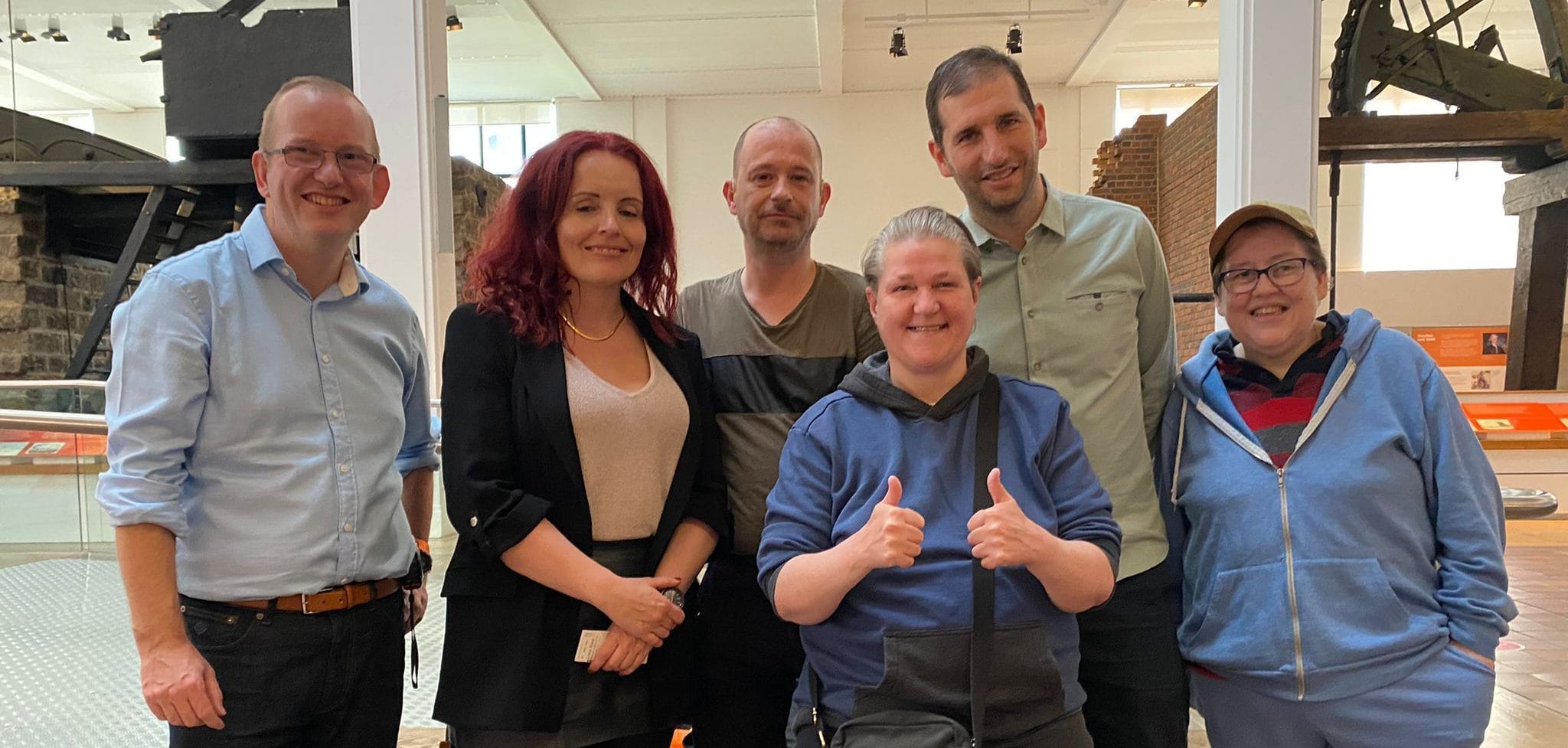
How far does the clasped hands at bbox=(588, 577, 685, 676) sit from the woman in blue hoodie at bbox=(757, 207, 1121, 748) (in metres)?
0.18

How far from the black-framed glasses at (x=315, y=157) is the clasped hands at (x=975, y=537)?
0.98 metres

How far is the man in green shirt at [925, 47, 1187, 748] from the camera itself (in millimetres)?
1783

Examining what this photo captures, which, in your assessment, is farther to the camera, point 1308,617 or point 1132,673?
point 1132,673

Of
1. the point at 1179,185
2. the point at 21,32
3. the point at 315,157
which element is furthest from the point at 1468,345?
the point at 21,32

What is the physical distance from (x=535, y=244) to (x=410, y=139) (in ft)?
10.8

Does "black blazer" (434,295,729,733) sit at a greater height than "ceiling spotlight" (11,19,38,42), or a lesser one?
lesser

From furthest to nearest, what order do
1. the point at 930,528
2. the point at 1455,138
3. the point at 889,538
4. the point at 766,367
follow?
the point at 1455,138 → the point at 766,367 → the point at 930,528 → the point at 889,538

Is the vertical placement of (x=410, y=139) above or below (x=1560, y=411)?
above

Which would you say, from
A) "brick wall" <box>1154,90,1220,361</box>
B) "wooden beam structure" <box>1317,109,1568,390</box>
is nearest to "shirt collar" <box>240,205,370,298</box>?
"wooden beam structure" <box>1317,109,1568,390</box>

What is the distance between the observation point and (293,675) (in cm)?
151

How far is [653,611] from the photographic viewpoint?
156 cm

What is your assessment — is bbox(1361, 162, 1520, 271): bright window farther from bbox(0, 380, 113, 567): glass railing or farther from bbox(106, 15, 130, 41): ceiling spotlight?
bbox(106, 15, 130, 41): ceiling spotlight

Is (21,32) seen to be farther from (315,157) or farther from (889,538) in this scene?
(889,538)

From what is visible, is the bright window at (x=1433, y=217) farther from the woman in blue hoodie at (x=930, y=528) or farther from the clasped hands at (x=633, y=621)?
the clasped hands at (x=633, y=621)
